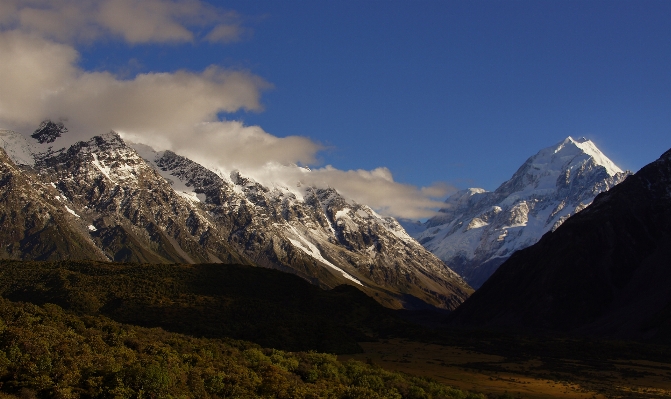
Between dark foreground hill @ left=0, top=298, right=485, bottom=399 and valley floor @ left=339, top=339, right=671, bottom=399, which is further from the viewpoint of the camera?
valley floor @ left=339, top=339, right=671, bottom=399

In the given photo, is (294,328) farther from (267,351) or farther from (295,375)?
(295,375)

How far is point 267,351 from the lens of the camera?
4670 inches

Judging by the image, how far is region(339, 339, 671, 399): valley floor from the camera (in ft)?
434

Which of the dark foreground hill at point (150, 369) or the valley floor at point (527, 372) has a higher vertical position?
the valley floor at point (527, 372)

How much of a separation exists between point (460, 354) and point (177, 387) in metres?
127

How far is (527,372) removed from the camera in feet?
535

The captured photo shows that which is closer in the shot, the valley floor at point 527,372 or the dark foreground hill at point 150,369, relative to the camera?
the dark foreground hill at point 150,369

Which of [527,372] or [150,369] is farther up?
[527,372]

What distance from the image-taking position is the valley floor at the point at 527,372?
132250 mm

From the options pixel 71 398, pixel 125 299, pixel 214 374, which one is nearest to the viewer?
pixel 71 398

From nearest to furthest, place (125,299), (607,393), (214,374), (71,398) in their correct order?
(71,398)
(214,374)
(607,393)
(125,299)

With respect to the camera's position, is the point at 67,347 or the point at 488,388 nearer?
the point at 67,347

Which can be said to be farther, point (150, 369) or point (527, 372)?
point (527, 372)

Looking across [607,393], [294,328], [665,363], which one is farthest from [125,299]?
[665,363]
